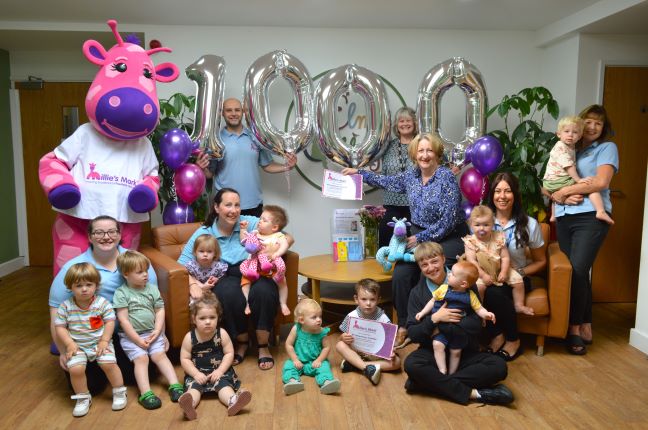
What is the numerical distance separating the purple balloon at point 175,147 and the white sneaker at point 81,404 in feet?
4.69

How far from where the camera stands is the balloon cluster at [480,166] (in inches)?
137

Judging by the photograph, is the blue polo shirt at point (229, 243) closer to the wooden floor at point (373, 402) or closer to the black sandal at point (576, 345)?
the wooden floor at point (373, 402)

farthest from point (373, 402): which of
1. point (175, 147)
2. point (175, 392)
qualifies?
point (175, 147)

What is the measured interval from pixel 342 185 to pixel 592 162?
1433 mm

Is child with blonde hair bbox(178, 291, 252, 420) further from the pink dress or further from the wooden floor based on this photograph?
the pink dress

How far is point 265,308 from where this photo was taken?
2977 mm

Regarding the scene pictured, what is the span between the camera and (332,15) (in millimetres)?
3965

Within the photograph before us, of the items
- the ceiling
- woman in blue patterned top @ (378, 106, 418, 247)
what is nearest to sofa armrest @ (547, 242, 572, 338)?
woman in blue patterned top @ (378, 106, 418, 247)

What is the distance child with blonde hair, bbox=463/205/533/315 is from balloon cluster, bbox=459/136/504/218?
60cm

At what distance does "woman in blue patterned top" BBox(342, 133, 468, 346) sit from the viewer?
10.4 ft

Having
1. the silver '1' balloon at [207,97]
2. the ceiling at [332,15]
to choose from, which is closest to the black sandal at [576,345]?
the ceiling at [332,15]

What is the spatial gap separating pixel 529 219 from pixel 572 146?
507 millimetres

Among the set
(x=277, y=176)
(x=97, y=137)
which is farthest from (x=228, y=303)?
(x=277, y=176)

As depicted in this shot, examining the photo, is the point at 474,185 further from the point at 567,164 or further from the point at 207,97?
the point at 207,97
